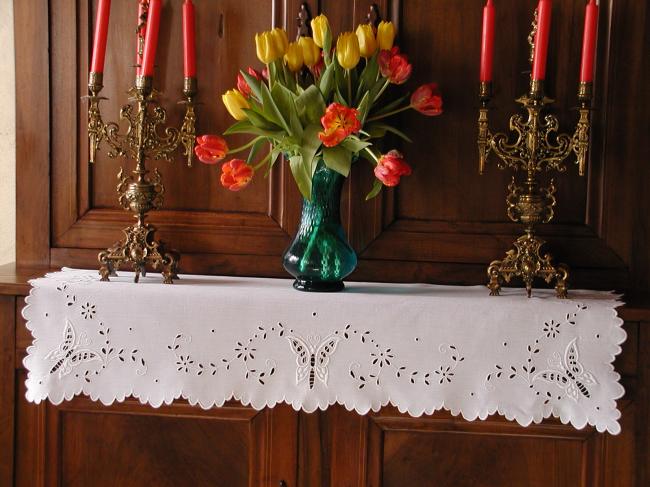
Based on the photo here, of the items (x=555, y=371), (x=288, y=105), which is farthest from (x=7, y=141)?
(x=555, y=371)

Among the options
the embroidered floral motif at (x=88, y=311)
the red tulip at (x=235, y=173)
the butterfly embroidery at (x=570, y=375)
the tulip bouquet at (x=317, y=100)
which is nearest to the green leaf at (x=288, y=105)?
the tulip bouquet at (x=317, y=100)

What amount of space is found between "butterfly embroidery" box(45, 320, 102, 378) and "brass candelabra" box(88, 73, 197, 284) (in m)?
0.13

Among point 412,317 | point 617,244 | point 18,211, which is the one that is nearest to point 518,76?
point 617,244

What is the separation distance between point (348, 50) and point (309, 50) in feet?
0.28

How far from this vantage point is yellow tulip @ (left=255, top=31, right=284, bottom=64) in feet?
4.18

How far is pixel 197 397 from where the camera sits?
1220mm

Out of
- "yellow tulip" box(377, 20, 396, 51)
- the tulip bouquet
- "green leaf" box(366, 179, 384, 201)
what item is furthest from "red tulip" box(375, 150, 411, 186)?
"yellow tulip" box(377, 20, 396, 51)

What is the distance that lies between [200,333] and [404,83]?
1.91ft

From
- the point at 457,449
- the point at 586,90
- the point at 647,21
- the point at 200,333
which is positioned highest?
the point at 647,21

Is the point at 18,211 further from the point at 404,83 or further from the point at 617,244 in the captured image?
the point at 617,244

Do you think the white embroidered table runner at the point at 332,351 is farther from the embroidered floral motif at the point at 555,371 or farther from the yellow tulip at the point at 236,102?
the yellow tulip at the point at 236,102

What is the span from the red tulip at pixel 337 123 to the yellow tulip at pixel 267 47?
0.16 m

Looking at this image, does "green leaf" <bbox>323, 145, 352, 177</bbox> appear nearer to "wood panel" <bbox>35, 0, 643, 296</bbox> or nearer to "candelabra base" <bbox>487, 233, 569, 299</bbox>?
"wood panel" <bbox>35, 0, 643, 296</bbox>

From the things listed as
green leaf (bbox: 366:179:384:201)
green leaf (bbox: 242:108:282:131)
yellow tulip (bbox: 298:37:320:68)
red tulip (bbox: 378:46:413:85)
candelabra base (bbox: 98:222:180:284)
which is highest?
yellow tulip (bbox: 298:37:320:68)
